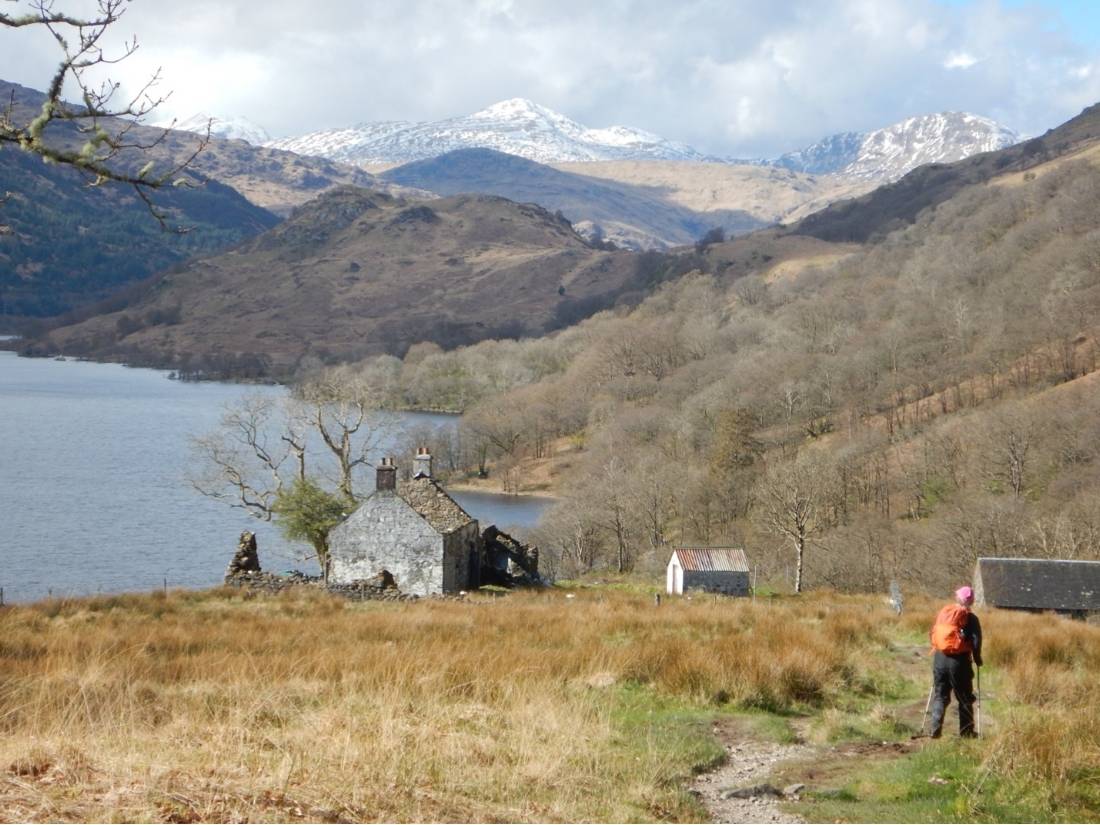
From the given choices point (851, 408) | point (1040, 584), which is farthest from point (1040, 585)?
point (851, 408)

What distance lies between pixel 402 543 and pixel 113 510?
43317 millimetres

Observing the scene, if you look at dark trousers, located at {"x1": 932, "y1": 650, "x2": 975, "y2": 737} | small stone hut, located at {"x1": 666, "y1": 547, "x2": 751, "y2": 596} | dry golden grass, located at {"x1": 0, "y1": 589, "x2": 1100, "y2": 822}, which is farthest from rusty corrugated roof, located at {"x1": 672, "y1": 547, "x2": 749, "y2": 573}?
dark trousers, located at {"x1": 932, "y1": 650, "x2": 975, "y2": 737}

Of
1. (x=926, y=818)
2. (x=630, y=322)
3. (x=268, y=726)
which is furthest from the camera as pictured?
(x=630, y=322)

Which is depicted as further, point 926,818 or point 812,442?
point 812,442

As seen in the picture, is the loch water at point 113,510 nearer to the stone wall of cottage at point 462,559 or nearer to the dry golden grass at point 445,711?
the stone wall of cottage at point 462,559

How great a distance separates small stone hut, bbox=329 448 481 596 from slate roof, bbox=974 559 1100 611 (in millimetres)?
18967

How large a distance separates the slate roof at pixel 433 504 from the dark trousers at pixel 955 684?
84.0 feet

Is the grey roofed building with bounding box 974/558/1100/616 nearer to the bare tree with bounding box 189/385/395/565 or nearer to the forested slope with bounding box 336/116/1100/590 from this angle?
the forested slope with bounding box 336/116/1100/590

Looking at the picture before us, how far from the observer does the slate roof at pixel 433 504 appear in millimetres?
35938

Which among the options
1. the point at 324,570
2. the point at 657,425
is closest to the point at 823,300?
the point at 657,425

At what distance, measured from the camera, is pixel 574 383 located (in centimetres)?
15225

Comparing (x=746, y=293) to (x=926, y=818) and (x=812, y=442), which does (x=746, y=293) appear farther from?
(x=926, y=818)

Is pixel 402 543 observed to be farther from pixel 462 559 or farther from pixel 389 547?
pixel 462 559

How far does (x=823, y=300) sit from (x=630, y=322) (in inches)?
1858
